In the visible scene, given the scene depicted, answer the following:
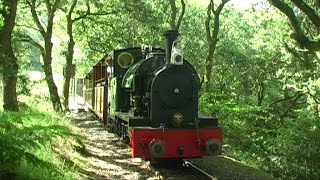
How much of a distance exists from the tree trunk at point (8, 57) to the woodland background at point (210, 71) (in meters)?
0.02

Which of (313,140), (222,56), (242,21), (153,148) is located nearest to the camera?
(153,148)

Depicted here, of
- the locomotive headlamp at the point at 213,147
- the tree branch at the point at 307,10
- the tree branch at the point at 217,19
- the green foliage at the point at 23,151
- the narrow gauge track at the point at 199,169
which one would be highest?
the tree branch at the point at 217,19

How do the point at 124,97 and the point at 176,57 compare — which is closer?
the point at 176,57

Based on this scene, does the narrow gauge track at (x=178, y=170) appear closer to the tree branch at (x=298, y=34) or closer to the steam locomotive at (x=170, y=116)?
the steam locomotive at (x=170, y=116)

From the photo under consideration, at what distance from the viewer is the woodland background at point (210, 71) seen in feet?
27.5

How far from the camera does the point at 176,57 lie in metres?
9.36

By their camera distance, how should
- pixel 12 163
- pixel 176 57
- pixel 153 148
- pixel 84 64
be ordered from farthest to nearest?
1. pixel 84 64
2. pixel 176 57
3. pixel 153 148
4. pixel 12 163

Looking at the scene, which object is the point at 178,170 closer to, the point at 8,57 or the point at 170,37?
the point at 170,37

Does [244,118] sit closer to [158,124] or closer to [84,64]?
[158,124]

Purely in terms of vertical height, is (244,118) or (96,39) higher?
(96,39)

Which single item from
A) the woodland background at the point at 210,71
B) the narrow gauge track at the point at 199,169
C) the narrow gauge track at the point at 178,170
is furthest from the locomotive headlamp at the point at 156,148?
the woodland background at the point at 210,71

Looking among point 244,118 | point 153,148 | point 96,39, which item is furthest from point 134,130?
point 96,39

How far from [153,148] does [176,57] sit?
209 cm

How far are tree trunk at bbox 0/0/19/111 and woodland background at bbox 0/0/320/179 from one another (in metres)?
0.02
